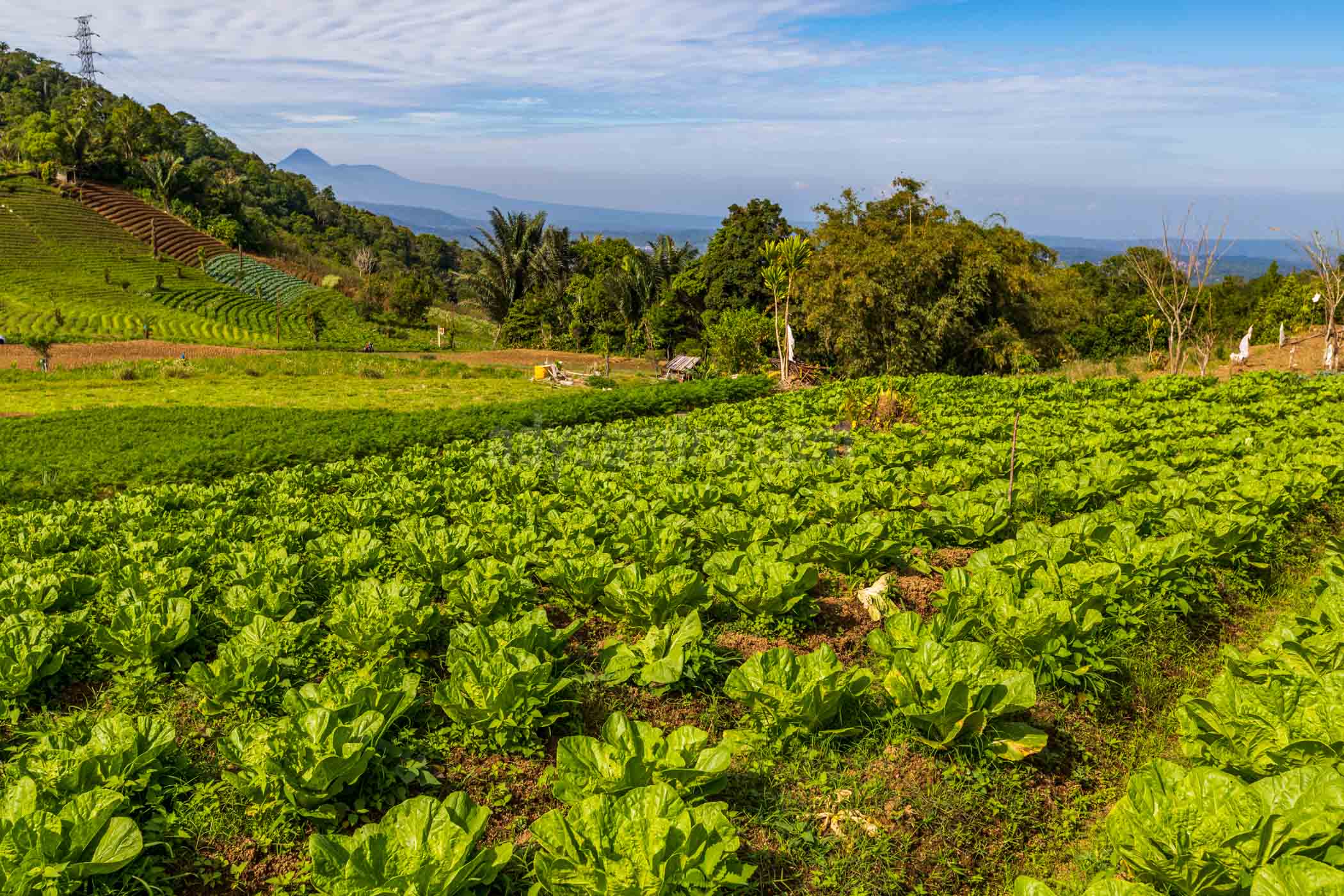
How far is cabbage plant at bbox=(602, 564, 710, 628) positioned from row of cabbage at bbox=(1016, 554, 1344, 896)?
3150 millimetres

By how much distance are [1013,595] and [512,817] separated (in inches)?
142

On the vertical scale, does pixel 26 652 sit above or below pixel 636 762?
below

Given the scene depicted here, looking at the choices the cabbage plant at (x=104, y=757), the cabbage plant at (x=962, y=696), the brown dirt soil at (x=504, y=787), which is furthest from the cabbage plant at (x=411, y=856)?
the cabbage plant at (x=962, y=696)

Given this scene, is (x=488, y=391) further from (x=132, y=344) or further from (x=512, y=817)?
(x=512, y=817)

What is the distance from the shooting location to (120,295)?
56.5 m

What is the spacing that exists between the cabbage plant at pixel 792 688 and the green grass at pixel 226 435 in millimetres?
12373

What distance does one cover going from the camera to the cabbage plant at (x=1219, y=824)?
9.66 ft

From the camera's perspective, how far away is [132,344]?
124ft

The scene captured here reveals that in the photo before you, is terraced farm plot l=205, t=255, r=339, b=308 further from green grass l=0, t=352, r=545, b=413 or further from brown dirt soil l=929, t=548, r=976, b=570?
brown dirt soil l=929, t=548, r=976, b=570

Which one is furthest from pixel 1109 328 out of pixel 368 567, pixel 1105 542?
pixel 368 567

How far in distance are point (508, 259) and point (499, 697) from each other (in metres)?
57.1

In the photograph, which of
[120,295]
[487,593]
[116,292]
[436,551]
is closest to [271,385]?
[436,551]

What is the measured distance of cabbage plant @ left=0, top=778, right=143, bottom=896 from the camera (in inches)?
121

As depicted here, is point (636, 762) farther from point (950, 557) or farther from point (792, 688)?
point (950, 557)
